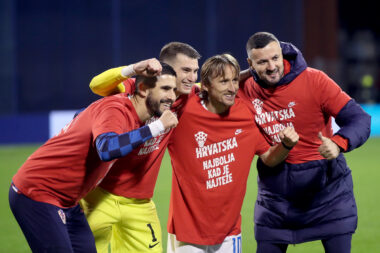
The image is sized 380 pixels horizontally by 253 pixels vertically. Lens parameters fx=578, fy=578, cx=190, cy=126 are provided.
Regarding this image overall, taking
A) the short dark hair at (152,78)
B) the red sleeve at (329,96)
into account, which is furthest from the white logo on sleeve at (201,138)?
the red sleeve at (329,96)

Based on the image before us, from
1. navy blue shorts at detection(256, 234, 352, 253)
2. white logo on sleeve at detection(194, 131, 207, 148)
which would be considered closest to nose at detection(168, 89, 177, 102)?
white logo on sleeve at detection(194, 131, 207, 148)

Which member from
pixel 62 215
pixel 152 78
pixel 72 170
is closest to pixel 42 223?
pixel 62 215

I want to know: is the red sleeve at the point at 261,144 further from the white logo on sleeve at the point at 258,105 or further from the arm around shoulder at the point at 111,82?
the arm around shoulder at the point at 111,82

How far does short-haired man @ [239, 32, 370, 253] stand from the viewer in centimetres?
401

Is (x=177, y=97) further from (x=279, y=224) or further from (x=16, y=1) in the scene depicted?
(x=16, y=1)

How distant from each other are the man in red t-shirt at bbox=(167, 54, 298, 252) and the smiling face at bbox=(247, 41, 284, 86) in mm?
208

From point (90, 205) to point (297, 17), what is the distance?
618 inches

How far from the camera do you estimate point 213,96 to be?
3.93 meters

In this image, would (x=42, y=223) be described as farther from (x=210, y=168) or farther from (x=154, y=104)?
(x=210, y=168)

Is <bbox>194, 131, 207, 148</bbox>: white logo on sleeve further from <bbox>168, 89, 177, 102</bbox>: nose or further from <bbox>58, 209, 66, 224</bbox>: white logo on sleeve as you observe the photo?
<bbox>58, 209, 66, 224</bbox>: white logo on sleeve

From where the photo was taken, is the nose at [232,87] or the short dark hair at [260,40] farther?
the short dark hair at [260,40]

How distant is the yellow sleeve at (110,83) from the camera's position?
13.1ft

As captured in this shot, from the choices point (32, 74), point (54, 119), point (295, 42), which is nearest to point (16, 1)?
point (32, 74)

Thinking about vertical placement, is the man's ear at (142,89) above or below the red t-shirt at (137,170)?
above
